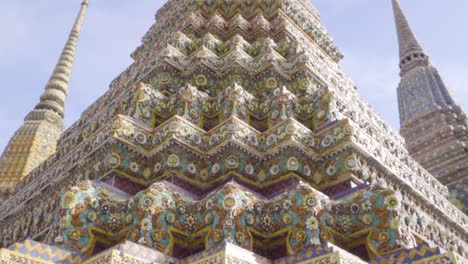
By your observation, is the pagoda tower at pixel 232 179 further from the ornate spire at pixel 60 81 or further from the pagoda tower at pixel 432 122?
the ornate spire at pixel 60 81

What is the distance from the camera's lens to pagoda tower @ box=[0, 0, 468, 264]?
4840 millimetres

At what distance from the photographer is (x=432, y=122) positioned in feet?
59.5

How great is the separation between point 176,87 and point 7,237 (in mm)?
3461

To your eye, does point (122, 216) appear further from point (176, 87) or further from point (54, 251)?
point (176, 87)

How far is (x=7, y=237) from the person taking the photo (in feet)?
26.5

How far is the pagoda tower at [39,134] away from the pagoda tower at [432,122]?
10.9 metres

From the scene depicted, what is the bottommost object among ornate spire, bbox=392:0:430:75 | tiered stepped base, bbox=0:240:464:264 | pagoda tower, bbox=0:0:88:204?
tiered stepped base, bbox=0:240:464:264

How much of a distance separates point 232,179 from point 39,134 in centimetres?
1018

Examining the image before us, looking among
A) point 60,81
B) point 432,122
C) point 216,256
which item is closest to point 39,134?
point 60,81

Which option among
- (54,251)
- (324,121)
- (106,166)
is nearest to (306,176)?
(324,121)

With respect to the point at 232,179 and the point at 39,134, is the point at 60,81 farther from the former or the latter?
the point at 232,179

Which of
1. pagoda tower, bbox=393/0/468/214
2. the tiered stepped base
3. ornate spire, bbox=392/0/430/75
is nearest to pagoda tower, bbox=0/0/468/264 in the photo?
the tiered stepped base

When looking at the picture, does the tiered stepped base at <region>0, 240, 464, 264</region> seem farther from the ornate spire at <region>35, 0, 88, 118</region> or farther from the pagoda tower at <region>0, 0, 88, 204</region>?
the ornate spire at <region>35, 0, 88, 118</region>

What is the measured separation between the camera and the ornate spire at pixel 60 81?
651 inches
